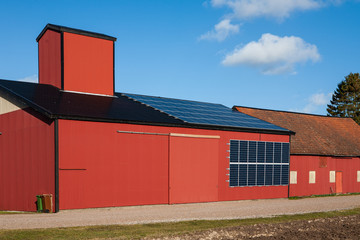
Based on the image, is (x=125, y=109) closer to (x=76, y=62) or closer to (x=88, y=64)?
(x=88, y=64)

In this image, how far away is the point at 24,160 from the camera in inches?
802

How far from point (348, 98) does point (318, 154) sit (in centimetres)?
4912

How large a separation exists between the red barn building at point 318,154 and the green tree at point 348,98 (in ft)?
126

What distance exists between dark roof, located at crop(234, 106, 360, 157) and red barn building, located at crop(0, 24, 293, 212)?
603 centimetres

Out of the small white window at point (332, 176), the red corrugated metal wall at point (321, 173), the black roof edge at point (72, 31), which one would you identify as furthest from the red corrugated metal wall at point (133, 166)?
the small white window at point (332, 176)

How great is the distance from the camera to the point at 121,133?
2055 centimetres

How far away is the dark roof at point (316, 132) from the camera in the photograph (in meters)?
33.2

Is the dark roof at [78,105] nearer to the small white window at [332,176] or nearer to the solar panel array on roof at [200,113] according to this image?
the solar panel array on roof at [200,113]

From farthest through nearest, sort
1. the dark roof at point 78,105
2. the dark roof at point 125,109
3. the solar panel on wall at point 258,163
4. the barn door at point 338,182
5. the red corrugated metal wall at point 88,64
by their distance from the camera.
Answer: the barn door at point 338,182 → the red corrugated metal wall at point 88,64 → the solar panel on wall at point 258,163 → the dark roof at point 125,109 → the dark roof at point 78,105

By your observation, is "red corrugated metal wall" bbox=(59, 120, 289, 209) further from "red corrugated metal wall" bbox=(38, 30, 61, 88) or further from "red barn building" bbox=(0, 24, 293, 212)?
"red corrugated metal wall" bbox=(38, 30, 61, 88)

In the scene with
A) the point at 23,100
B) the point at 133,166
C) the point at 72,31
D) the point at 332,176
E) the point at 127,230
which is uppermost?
the point at 72,31

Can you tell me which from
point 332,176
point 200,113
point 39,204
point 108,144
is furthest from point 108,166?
point 332,176

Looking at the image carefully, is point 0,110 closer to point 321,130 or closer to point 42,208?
point 42,208

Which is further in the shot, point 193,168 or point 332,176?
point 332,176
